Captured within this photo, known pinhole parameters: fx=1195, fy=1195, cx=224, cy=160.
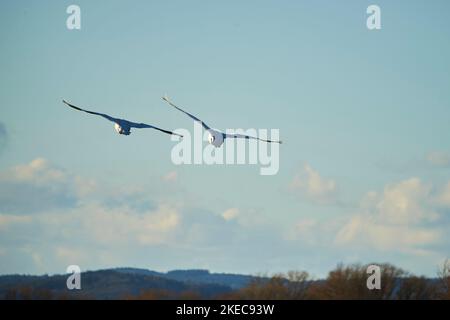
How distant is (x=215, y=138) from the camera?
10319 centimetres

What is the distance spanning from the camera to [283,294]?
5049 inches

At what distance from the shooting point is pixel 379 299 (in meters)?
128

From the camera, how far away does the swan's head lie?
10244cm

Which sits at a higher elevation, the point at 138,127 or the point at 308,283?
the point at 138,127

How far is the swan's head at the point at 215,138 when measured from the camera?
10244 cm
